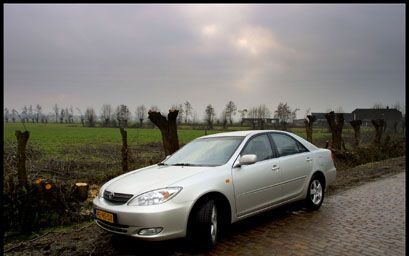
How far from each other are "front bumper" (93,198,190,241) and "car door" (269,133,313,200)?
2334 millimetres

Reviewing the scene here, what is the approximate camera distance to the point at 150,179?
529 cm

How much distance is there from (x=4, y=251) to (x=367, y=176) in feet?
37.4

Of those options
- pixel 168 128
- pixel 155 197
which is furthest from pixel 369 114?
pixel 155 197

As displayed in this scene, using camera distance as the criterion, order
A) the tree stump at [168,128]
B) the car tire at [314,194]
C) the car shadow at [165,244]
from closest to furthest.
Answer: the car shadow at [165,244] → the car tire at [314,194] → the tree stump at [168,128]

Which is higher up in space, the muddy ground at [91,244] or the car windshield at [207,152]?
the car windshield at [207,152]

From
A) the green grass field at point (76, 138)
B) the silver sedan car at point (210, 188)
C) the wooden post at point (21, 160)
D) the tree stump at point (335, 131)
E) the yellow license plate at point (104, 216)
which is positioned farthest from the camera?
the green grass field at point (76, 138)

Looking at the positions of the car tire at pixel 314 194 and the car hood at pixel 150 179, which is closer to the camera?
the car hood at pixel 150 179

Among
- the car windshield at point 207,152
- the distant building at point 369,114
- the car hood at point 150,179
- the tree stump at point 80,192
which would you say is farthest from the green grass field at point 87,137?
the distant building at point 369,114

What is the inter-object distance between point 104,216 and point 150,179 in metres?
0.81

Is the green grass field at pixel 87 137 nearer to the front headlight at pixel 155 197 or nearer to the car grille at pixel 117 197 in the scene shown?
the car grille at pixel 117 197

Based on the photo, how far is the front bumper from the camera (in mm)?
4641

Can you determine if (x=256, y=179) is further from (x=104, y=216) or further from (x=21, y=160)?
(x=21, y=160)

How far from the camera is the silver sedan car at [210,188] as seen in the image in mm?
4746

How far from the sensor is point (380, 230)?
19.7 feet
